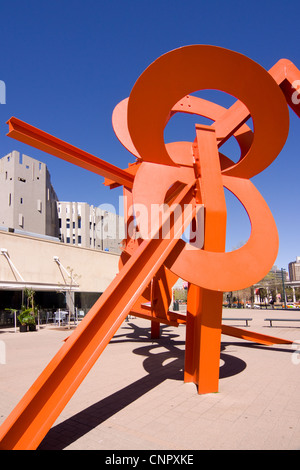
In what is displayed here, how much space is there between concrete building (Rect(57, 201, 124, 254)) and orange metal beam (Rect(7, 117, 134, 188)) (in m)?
55.4

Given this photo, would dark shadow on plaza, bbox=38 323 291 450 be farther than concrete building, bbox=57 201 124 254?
No

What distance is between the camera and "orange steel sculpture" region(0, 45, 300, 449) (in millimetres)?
5371

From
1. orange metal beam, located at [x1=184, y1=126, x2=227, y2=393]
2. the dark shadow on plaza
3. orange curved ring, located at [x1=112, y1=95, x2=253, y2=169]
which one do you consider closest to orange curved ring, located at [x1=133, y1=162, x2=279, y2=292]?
orange metal beam, located at [x1=184, y1=126, x2=227, y2=393]

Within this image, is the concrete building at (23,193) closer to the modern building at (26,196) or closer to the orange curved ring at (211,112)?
the modern building at (26,196)

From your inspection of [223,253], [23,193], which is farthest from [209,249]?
[23,193]

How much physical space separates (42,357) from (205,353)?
6.87 m

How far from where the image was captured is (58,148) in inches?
251

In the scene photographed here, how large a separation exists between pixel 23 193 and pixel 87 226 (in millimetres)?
25614

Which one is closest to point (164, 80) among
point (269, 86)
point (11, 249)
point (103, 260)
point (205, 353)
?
point (269, 86)

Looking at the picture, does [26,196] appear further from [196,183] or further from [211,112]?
[196,183]

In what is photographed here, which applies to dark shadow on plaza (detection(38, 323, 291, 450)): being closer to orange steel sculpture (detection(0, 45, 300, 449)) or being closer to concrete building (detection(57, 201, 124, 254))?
orange steel sculpture (detection(0, 45, 300, 449))

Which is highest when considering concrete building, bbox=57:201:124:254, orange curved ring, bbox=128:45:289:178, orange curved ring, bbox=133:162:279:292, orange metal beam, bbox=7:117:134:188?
concrete building, bbox=57:201:124:254
